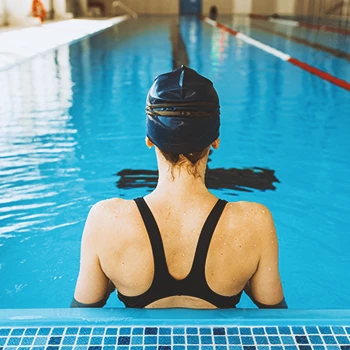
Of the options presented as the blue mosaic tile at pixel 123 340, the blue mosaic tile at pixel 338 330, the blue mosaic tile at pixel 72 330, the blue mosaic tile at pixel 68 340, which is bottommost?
the blue mosaic tile at pixel 338 330

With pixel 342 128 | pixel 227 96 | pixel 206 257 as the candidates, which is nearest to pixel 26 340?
pixel 206 257

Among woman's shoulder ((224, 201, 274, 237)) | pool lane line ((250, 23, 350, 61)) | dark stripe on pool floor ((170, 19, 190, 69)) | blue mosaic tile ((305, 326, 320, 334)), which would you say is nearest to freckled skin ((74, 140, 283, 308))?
woman's shoulder ((224, 201, 274, 237))

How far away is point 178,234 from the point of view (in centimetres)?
137

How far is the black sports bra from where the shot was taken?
1.36 metres

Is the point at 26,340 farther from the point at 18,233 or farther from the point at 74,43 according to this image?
the point at 74,43

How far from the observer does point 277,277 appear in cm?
149

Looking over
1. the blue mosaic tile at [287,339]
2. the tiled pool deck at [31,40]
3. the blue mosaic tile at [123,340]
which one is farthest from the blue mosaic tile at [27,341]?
the tiled pool deck at [31,40]

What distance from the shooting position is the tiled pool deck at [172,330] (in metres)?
1.34

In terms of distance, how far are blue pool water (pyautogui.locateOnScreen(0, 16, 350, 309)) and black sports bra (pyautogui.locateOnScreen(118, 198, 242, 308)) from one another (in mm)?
866

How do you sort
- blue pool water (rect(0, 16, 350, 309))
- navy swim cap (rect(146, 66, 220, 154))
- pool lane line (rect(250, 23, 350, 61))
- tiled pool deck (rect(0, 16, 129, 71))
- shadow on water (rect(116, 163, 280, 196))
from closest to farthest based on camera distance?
navy swim cap (rect(146, 66, 220, 154)) → blue pool water (rect(0, 16, 350, 309)) → shadow on water (rect(116, 163, 280, 196)) → tiled pool deck (rect(0, 16, 129, 71)) → pool lane line (rect(250, 23, 350, 61))

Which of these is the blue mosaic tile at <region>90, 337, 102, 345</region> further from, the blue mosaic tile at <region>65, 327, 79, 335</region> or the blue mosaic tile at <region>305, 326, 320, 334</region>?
the blue mosaic tile at <region>305, 326, 320, 334</region>

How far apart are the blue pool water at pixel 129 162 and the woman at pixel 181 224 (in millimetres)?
942

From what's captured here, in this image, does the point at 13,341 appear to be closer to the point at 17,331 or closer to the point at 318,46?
the point at 17,331

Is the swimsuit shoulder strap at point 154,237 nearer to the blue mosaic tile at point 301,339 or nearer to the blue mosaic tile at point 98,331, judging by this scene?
the blue mosaic tile at point 98,331
